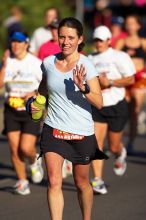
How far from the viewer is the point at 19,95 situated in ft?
34.2

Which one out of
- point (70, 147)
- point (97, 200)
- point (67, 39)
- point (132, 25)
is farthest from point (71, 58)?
point (132, 25)

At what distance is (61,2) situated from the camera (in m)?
26.5

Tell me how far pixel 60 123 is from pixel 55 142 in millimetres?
173

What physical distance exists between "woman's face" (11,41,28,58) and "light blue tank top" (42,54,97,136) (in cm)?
254

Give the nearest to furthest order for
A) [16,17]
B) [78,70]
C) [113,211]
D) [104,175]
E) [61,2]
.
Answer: [78,70] → [113,211] → [104,175] → [16,17] → [61,2]

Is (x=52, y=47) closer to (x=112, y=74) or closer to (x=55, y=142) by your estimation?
(x=112, y=74)

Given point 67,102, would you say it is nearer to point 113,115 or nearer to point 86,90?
point 86,90

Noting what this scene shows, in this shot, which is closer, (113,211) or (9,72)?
(113,211)

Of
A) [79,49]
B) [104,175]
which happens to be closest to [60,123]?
[79,49]

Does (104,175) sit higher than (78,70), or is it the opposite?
(78,70)

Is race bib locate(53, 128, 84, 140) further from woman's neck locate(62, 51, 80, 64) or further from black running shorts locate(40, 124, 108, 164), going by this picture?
woman's neck locate(62, 51, 80, 64)

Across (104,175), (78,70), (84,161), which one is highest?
(78,70)

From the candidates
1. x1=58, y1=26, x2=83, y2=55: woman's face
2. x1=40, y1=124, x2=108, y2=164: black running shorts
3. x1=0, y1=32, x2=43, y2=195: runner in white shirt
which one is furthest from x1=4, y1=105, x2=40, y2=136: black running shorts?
x1=58, y1=26, x2=83, y2=55: woman's face

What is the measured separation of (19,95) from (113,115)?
4.13 ft
